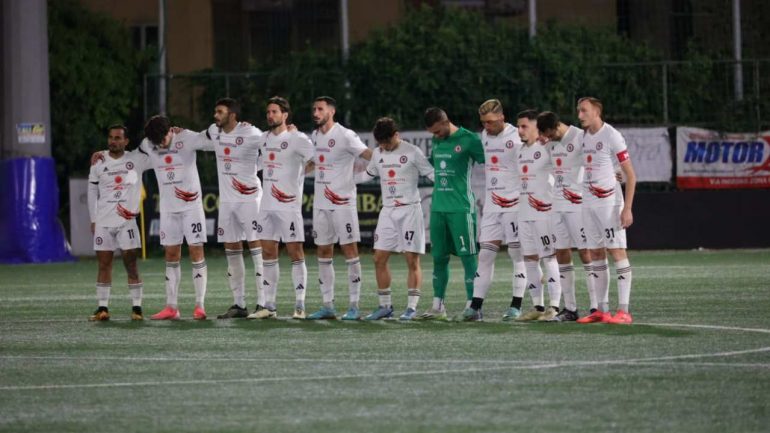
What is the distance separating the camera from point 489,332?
1273 cm

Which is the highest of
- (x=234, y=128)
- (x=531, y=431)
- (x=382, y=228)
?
(x=234, y=128)

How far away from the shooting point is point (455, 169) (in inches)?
566

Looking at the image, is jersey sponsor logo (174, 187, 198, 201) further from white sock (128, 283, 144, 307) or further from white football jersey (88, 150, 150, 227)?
white sock (128, 283, 144, 307)

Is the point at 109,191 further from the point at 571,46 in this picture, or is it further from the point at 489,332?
the point at 571,46

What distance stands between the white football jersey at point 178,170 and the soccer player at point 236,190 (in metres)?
0.23

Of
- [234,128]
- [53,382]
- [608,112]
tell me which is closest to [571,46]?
[608,112]

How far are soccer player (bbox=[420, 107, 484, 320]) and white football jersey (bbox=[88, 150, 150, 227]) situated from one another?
3.21 meters

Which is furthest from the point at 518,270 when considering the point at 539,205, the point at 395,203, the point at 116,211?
the point at 116,211

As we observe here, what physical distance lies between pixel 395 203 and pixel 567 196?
181 centimetres

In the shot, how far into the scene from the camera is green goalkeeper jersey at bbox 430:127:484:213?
1435cm

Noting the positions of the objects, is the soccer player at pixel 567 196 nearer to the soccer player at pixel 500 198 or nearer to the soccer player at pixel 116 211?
the soccer player at pixel 500 198

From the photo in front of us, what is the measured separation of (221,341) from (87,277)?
1091cm

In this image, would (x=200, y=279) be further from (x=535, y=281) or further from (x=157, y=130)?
(x=535, y=281)

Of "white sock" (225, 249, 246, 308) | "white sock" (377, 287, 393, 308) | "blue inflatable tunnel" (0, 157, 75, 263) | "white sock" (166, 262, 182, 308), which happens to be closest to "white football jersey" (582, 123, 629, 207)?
"white sock" (377, 287, 393, 308)
